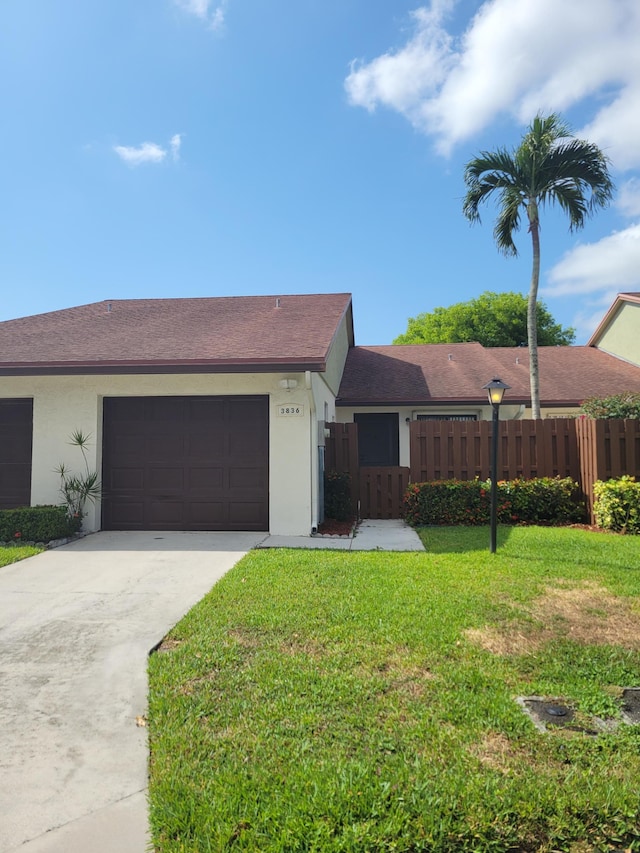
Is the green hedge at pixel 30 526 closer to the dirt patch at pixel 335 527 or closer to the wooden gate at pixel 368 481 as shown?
the dirt patch at pixel 335 527

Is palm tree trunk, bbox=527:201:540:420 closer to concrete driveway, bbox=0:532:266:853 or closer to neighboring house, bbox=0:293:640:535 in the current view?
neighboring house, bbox=0:293:640:535

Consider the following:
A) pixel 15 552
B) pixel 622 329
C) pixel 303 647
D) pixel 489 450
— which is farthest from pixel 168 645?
pixel 622 329

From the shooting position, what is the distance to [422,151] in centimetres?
1192

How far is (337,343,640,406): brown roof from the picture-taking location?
14227mm

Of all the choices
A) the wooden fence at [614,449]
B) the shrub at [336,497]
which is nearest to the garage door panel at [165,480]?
the shrub at [336,497]

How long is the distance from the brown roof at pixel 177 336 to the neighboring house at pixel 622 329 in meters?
10.4

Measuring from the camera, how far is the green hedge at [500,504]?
9.53 metres

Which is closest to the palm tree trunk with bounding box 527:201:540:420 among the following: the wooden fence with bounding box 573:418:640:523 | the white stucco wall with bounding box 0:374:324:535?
the wooden fence with bounding box 573:418:640:523

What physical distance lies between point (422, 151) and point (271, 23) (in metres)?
4.61

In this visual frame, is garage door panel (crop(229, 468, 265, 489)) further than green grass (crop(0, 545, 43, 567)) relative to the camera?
Yes

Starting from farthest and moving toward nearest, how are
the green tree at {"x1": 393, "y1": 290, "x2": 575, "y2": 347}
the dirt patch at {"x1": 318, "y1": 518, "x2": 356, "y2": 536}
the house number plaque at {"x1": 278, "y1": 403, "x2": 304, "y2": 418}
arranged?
1. the green tree at {"x1": 393, "y1": 290, "x2": 575, "y2": 347}
2. the dirt patch at {"x1": 318, "y1": 518, "x2": 356, "y2": 536}
3. the house number plaque at {"x1": 278, "y1": 403, "x2": 304, "y2": 418}

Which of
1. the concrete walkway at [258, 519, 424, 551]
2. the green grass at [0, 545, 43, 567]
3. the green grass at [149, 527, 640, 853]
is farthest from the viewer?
the concrete walkway at [258, 519, 424, 551]

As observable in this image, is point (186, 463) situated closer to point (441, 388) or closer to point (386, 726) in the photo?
point (386, 726)

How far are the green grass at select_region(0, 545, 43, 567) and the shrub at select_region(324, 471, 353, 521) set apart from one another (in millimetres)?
4992
